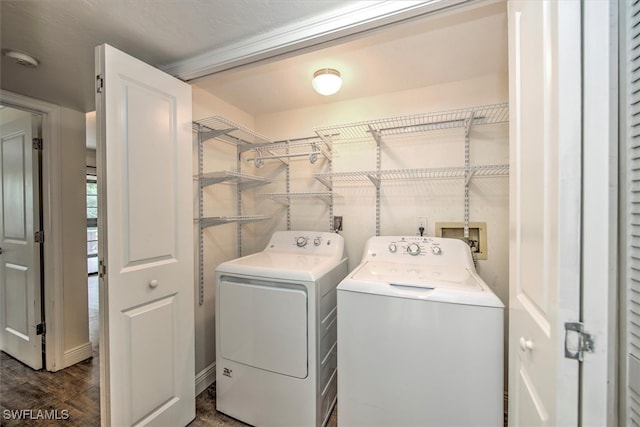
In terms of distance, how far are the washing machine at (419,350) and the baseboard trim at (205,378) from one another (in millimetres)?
1142

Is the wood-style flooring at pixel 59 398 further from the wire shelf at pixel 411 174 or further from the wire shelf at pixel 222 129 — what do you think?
the wire shelf at pixel 222 129

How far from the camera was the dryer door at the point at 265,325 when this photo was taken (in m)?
1.43

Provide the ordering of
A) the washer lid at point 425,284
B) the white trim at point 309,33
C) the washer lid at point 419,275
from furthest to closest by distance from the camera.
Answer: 1. the washer lid at point 419,275
2. the washer lid at point 425,284
3. the white trim at point 309,33

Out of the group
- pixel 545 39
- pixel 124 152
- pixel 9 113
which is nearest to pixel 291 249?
pixel 124 152

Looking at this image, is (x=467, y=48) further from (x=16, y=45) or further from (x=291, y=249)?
(x=16, y=45)

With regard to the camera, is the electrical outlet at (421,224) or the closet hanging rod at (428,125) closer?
the closet hanging rod at (428,125)

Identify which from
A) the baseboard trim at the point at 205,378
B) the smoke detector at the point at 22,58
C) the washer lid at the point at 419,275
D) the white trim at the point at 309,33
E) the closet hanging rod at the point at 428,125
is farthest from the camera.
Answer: the baseboard trim at the point at 205,378

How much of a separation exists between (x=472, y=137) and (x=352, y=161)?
2.85 feet

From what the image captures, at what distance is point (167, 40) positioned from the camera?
4.30 ft

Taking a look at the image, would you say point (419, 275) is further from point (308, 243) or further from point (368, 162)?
point (368, 162)

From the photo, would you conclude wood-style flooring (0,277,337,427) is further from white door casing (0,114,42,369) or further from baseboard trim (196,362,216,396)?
white door casing (0,114,42,369)

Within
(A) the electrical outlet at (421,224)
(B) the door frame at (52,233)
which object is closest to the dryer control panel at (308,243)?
(A) the electrical outlet at (421,224)

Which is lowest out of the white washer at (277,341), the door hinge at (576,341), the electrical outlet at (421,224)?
the white washer at (277,341)

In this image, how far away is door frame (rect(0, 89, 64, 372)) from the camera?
6.79 ft
